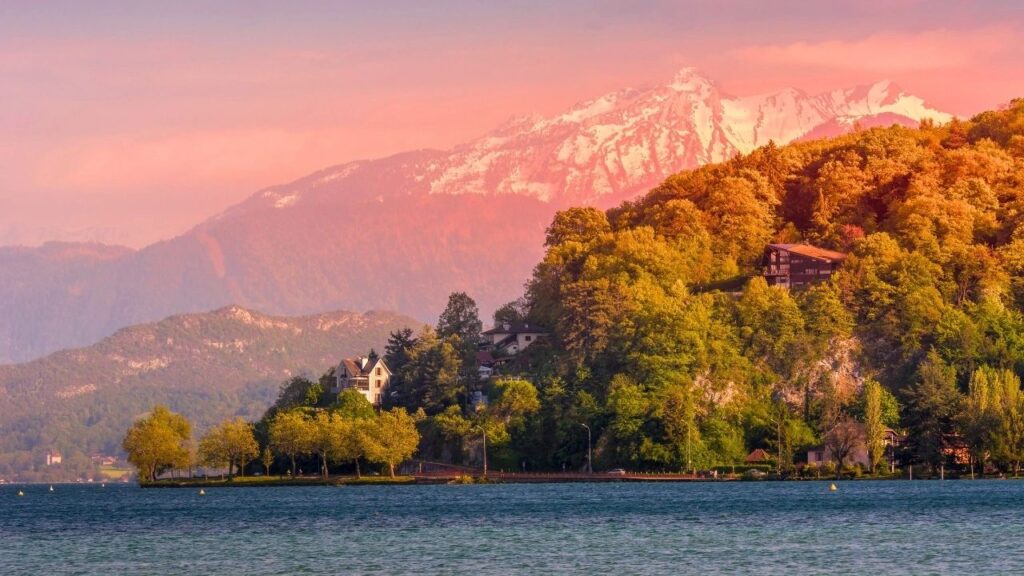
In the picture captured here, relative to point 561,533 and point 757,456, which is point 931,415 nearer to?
point 757,456

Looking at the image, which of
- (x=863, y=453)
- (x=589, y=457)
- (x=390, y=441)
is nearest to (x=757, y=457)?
(x=863, y=453)

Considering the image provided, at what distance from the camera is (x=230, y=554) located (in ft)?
330

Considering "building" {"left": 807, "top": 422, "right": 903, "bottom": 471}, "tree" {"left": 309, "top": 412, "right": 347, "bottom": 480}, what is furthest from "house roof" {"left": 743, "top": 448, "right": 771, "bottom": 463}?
"tree" {"left": 309, "top": 412, "right": 347, "bottom": 480}

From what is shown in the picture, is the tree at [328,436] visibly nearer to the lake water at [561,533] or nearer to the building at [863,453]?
the lake water at [561,533]

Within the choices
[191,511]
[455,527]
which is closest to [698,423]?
[191,511]

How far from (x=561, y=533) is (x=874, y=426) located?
69266 mm

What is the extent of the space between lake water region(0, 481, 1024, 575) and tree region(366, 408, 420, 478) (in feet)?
85.4

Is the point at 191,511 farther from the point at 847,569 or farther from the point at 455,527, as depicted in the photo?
the point at 847,569

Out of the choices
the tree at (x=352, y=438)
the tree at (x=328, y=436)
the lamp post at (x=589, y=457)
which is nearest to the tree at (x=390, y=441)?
the tree at (x=352, y=438)

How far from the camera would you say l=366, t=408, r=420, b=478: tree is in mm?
195250

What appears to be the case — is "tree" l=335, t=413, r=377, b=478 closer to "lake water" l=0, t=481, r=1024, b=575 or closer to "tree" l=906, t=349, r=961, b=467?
"lake water" l=0, t=481, r=1024, b=575

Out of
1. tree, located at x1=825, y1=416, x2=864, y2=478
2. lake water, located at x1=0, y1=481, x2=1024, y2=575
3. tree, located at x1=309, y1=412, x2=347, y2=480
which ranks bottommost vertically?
lake water, located at x1=0, y1=481, x2=1024, y2=575

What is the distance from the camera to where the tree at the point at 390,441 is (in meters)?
195

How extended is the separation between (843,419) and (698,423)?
51.5ft
